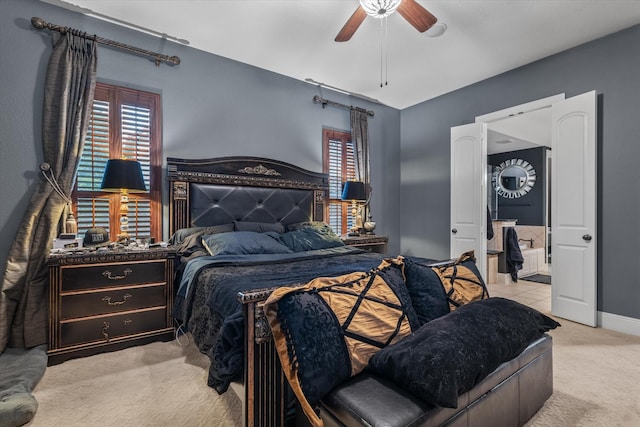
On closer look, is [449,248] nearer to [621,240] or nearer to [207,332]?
[621,240]

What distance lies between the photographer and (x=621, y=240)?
3045mm

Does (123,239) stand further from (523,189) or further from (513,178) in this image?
(513,178)

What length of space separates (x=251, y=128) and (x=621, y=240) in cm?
413

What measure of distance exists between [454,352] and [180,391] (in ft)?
5.62

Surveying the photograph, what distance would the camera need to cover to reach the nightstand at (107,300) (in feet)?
7.51

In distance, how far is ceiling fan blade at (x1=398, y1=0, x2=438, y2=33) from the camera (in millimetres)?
2117

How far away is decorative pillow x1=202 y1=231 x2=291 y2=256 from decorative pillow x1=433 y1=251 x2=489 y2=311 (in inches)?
60.1

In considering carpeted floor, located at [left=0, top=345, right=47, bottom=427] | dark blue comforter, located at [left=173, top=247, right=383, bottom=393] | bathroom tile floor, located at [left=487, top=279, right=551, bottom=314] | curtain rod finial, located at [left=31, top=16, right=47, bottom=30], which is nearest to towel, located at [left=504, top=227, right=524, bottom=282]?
bathroom tile floor, located at [left=487, top=279, right=551, bottom=314]

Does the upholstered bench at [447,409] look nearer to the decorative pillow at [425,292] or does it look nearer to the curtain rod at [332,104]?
the decorative pillow at [425,292]

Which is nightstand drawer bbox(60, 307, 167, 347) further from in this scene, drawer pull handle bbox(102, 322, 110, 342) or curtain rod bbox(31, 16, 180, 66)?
curtain rod bbox(31, 16, 180, 66)

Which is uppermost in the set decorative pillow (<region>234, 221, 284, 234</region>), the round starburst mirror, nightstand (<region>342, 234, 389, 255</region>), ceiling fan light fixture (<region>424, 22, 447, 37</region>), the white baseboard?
ceiling fan light fixture (<region>424, 22, 447, 37</region>)

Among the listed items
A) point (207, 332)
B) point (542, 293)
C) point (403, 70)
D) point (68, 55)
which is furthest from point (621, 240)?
point (68, 55)

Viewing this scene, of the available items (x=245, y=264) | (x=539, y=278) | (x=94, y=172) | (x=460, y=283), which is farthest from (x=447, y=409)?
(x=539, y=278)

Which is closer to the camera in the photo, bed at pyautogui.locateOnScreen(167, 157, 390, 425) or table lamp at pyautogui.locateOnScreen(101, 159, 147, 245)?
bed at pyautogui.locateOnScreen(167, 157, 390, 425)
